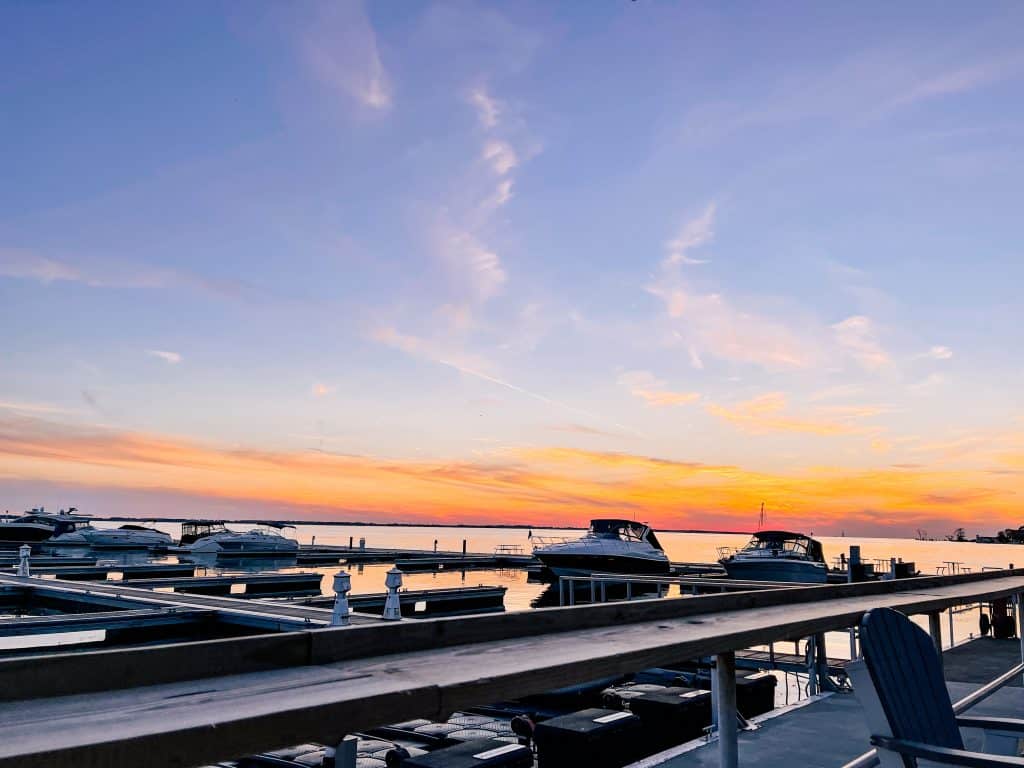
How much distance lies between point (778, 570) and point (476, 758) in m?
26.2

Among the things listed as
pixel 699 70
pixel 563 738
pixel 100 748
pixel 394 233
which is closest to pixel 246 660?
pixel 100 748

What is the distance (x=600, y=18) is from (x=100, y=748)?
11981 millimetres

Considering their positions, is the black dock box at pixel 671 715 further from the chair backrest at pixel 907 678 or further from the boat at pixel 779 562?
the boat at pixel 779 562

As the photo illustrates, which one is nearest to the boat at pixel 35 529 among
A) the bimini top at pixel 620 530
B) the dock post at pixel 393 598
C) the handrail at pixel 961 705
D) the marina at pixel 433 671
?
the bimini top at pixel 620 530

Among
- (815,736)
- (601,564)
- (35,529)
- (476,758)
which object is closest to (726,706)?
(815,736)

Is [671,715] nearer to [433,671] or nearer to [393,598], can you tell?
[393,598]

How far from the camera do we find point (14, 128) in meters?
13.7

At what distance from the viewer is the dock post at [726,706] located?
99.7 inches

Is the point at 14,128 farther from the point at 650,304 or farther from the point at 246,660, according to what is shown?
the point at 246,660

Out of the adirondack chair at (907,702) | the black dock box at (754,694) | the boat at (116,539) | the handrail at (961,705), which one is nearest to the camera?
the adirondack chair at (907,702)

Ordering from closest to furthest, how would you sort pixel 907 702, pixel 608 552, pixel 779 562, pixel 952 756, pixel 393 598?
pixel 952 756, pixel 907 702, pixel 393 598, pixel 779 562, pixel 608 552

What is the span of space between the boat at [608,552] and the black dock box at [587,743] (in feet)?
80.0

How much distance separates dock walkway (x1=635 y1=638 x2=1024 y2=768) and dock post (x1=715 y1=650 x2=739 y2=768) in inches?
75.1

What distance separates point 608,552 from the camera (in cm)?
3219
